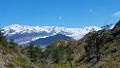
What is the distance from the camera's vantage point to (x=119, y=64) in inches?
5344

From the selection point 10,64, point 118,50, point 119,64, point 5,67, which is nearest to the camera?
point 5,67

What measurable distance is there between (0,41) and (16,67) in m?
50.5

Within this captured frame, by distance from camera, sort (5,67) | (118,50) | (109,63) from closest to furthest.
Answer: (5,67), (109,63), (118,50)

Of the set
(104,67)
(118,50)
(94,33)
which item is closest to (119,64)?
(104,67)

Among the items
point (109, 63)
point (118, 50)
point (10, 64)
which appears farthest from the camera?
point (118, 50)

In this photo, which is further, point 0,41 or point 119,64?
point 0,41

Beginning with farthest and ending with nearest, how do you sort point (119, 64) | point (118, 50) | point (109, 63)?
point (118, 50) < point (109, 63) < point (119, 64)

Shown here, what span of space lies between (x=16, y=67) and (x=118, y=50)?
8901 cm

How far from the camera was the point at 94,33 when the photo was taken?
609ft

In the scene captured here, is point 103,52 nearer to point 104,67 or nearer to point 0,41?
point 104,67

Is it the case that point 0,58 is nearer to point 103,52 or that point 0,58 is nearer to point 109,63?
point 109,63

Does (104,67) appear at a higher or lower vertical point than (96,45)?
lower

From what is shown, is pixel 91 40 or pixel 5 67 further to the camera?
pixel 91 40

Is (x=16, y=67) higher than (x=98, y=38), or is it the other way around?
(x=98, y=38)
